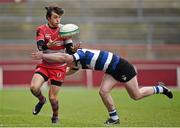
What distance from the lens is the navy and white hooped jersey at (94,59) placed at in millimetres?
10359

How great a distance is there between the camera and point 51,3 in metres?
31.0

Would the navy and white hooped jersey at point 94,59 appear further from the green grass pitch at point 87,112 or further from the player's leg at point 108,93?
the green grass pitch at point 87,112

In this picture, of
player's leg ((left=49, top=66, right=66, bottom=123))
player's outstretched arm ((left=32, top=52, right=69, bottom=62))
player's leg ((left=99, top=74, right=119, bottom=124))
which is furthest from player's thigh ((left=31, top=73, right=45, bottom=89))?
player's leg ((left=99, top=74, right=119, bottom=124))

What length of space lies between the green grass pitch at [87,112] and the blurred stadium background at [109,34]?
5.49 meters

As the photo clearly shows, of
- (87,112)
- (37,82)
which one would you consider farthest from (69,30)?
(87,112)

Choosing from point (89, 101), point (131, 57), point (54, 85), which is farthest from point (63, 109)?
point (131, 57)

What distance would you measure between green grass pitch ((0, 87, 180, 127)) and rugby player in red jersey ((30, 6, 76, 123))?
0.59 meters

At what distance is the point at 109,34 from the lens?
30.0 m

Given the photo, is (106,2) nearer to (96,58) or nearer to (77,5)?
(77,5)

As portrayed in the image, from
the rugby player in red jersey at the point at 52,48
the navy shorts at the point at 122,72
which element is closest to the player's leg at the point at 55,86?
the rugby player in red jersey at the point at 52,48

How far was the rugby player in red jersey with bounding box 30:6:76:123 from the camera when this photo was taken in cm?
1084

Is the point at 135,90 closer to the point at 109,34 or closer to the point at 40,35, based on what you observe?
the point at 40,35

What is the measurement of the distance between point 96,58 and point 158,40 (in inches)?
797

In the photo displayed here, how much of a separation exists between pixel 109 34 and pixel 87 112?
1555cm
